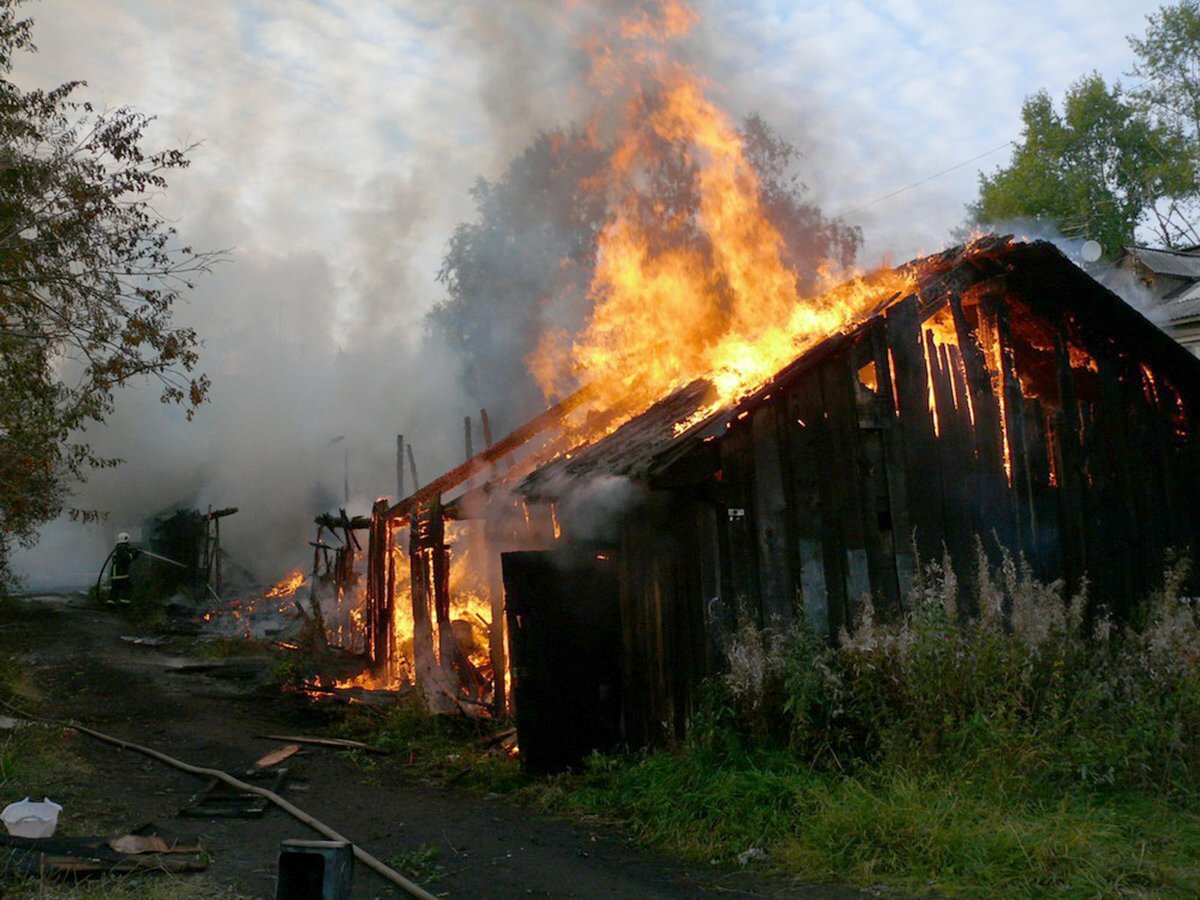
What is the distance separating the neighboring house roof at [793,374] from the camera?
27.5ft

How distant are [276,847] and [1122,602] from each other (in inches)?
368

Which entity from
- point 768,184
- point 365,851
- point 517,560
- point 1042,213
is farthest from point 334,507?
point 1042,213

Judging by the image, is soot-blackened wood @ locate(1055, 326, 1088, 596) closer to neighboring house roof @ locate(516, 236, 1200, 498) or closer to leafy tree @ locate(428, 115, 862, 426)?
neighboring house roof @ locate(516, 236, 1200, 498)

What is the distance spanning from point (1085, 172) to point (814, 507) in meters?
36.2

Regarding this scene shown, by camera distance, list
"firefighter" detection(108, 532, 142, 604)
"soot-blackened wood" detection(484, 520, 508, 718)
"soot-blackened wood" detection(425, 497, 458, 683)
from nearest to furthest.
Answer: "soot-blackened wood" detection(484, 520, 508, 718), "soot-blackened wood" detection(425, 497, 458, 683), "firefighter" detection(108, 532, 142, 604)

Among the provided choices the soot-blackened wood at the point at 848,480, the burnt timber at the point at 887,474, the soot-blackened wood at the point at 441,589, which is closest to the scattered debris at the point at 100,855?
the burnt timber at the point at 887,474

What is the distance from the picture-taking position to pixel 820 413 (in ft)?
30.0

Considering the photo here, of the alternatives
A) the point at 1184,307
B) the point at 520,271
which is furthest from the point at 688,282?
the point at 520,271

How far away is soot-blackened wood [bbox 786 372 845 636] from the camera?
8.73 meters

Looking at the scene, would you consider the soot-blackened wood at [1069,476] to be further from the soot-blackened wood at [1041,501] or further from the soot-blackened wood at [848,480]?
the soot-blackened wood at [848,480]

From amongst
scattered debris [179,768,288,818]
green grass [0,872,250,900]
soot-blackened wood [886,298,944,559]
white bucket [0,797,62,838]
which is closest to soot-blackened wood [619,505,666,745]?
soot-blackened wood [886,298,944,559]

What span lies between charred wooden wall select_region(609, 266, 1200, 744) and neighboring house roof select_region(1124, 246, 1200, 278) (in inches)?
554

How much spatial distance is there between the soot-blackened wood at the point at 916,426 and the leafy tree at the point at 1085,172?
30984mm

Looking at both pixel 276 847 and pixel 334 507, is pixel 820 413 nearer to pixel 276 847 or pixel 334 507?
pixel 276 847
